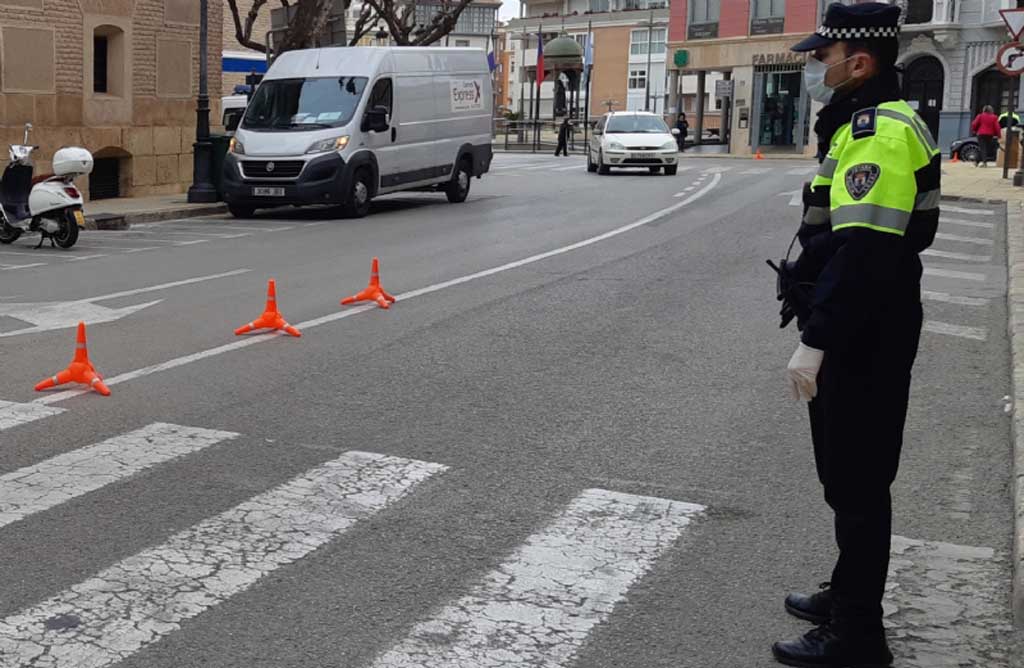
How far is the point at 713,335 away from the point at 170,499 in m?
5.32

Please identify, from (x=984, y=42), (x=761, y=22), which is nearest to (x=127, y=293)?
(x=984, y=42)

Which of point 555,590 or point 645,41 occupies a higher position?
point 645,41

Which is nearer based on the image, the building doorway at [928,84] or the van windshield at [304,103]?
the van windshield at [304,103]

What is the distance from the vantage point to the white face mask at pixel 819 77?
4.23 meters

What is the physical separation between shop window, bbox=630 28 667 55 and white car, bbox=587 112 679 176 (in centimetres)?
6517

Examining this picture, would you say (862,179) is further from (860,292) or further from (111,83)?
(111,83)

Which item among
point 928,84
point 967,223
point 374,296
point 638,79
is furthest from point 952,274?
point 638,79

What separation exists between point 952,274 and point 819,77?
10.3m

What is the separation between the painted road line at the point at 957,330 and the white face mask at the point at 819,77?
641cm

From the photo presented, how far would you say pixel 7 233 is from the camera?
16328 mm

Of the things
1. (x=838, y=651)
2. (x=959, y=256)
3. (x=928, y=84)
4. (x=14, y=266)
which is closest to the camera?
(x=838, y=651)

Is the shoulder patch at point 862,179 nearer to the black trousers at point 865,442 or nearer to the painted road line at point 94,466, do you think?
the black trousers at point 865,442

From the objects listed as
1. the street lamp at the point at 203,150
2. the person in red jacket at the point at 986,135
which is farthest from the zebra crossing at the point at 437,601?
the person in red jacket at the point at 986,135

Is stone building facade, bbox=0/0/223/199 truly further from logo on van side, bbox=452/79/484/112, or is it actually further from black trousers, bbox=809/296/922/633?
black trousers, bbox=809/296/922/633
